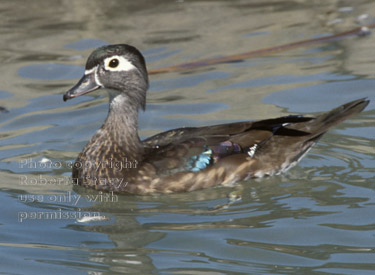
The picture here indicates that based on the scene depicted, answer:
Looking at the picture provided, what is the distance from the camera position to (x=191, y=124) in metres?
9.02

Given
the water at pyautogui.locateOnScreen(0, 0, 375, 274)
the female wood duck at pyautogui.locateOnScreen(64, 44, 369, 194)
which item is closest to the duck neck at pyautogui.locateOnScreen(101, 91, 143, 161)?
the female wood duck at pyautogui.locateOnScreen(64, 44, 369, 194)

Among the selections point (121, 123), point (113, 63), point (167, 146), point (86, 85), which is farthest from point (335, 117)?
point (86, 85)

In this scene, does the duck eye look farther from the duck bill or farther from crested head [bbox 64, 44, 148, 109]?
the duck bill

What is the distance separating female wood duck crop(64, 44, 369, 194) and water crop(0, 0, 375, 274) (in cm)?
15

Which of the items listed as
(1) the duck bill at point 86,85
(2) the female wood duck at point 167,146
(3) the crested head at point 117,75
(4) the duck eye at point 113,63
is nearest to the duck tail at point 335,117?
(2) the female wood duck at point 167,146

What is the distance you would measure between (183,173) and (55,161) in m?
1.56

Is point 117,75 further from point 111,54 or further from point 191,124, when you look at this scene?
point 191,124

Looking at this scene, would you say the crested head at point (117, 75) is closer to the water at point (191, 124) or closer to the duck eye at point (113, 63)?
the duck eye at point (113, 63)

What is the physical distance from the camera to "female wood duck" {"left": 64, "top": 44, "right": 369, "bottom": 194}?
23.6 ft

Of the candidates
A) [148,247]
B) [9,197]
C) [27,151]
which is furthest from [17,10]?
[148,247]

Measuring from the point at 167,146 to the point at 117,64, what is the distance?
2.92ft

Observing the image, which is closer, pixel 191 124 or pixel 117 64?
pixel 117 64

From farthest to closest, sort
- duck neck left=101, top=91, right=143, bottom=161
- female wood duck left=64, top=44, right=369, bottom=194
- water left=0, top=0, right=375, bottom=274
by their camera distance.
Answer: duck neck left=101, top=91, right=143, bottom=161 → female wood duck left=64, top=44, right=369, bottom=194 → water left=0, top=0, right=375, bottom=274

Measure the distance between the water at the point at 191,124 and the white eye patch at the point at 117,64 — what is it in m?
1.12
